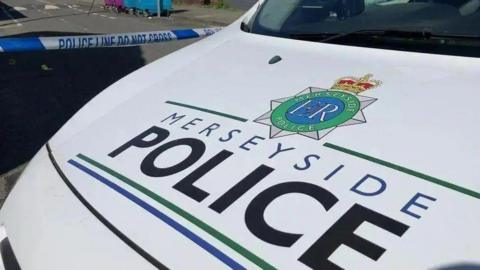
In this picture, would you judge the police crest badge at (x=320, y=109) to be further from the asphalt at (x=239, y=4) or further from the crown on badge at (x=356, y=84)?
the asphalt at (x=239, y=4)

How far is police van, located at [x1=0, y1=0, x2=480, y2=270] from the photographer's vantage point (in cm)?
111

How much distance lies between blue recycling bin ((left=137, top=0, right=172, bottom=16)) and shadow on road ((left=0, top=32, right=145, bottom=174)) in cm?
869

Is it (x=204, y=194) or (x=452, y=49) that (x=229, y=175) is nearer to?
(x=204, y=194)

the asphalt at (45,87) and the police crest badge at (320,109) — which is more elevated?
the police crest badge at (320,109)

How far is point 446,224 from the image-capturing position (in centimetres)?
105

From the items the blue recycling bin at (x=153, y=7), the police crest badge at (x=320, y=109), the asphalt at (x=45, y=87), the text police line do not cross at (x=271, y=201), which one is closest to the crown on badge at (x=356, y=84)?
the police crest badge at (x=320, y=109)

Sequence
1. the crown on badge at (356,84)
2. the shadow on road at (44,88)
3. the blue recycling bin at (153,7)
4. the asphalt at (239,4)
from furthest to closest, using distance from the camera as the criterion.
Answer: the blue recycling bin at (153,7)
the asphalt at (239,4)
the shadow on road at (44,88)
the crown on badge at (356,84)

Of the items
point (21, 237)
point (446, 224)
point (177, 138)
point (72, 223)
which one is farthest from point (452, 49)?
point (21, 237)

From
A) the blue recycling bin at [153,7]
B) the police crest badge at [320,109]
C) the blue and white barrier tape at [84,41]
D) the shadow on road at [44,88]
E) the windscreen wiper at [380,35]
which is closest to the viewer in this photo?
the police crest badge at [320,109]

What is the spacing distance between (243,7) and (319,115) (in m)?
17.4

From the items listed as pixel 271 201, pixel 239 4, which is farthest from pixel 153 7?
pixel 271 201

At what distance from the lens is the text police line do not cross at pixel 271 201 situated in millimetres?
1074

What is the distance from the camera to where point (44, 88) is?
7066 mm

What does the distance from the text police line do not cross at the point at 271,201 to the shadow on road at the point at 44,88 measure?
3.13m
